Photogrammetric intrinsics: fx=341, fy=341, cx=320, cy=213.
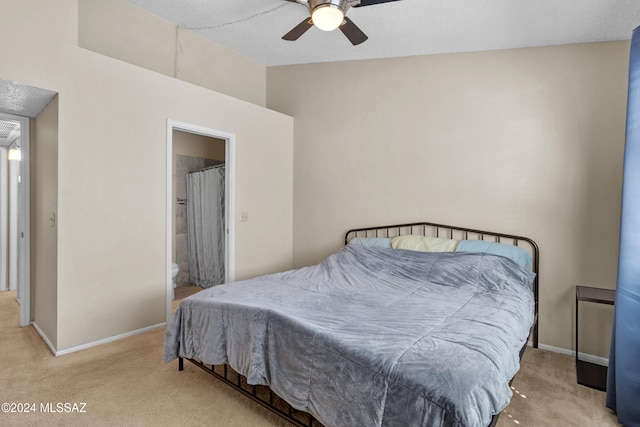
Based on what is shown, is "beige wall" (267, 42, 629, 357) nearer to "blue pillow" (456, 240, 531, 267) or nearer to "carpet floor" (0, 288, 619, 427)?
"blue pillow" (456, 240, 531, 267)

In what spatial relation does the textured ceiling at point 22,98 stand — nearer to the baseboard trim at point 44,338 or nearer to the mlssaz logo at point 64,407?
the baseboard trim at point 44,338

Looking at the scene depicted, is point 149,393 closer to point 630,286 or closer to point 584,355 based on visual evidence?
point 630,286

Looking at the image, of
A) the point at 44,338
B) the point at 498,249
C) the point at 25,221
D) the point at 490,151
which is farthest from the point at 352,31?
the point at 44,338

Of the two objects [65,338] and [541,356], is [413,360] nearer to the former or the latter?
[541,356]

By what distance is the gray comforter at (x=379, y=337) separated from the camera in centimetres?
129

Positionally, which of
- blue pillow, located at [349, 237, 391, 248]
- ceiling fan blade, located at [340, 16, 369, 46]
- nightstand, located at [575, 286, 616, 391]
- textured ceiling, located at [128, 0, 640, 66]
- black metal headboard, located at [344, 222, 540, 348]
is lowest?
nightstand, located at [575, 286, 616, 391]

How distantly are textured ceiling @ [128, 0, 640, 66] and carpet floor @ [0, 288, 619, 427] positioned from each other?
2642mm

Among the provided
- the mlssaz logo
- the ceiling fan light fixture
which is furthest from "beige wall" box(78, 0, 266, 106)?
the mlssaz logo

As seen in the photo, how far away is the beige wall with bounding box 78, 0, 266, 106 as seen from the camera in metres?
3.18

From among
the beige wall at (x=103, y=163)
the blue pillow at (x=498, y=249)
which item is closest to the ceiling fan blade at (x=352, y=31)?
the beige wall at (x=103, y=163)

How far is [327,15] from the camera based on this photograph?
7.16 ft

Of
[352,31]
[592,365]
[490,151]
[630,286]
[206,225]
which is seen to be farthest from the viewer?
[206,225]

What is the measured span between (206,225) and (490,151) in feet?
11.6

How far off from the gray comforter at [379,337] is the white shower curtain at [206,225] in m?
2.04
